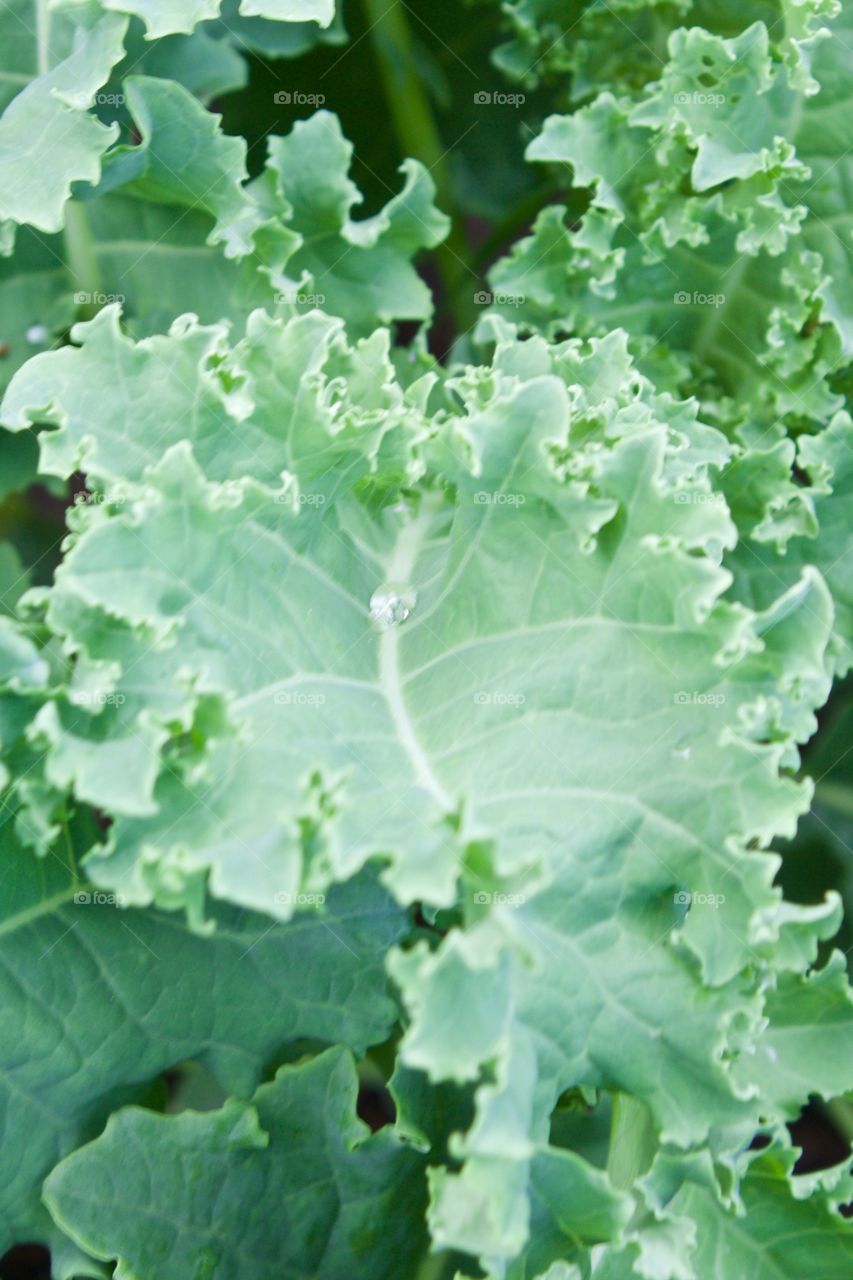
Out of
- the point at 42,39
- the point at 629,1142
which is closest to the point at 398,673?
the point at 629,1142

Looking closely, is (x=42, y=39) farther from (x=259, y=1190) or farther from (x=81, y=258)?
(x=259, y=1190)

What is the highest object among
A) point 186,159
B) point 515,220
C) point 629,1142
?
point 186,159

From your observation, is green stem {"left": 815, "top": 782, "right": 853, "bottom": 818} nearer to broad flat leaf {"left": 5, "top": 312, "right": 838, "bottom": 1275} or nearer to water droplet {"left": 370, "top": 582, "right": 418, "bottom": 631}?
broad flat leaf {"left": 5, "top": 312, "right": 838, "bottom": 1275}

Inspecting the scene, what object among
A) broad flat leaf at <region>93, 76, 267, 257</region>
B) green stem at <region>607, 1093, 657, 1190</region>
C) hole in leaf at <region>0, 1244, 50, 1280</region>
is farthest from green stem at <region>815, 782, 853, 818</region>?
hole in leaf at <region>0, 1244, 50, 1280</region>

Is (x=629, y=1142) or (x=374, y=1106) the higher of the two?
(x=629, y=1142)

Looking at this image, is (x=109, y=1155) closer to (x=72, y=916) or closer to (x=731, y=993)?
(x=72, y=916)

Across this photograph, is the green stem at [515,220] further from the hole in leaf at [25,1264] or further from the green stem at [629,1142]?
the hole in leaf at [25,1264]

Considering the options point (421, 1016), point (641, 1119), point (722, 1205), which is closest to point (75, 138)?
point (421, 1016)
